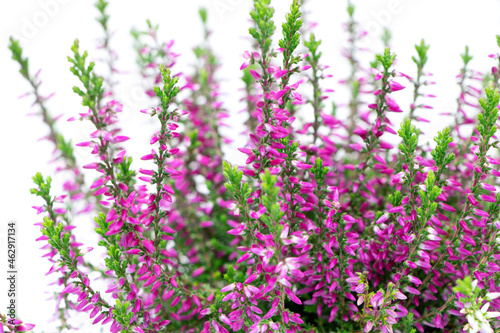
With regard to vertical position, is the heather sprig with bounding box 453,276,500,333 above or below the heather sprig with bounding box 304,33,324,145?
below

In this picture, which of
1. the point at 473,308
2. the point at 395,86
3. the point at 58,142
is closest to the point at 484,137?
the point at 395,86

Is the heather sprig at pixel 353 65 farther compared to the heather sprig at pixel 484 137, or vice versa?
the heather sprig at pixel 353 65

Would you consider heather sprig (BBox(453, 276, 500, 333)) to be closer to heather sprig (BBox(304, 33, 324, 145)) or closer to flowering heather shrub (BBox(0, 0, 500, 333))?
flowering heather shrub (BBox(0, 0, 500, 333))

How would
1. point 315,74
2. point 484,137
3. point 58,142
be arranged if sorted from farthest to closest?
1. point 58,142
2. point 315,74
3. point 484,137

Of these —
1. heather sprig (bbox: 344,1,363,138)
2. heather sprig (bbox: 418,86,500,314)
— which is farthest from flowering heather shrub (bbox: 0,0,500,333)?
heather sprig (bbox: 344,1,363,138)

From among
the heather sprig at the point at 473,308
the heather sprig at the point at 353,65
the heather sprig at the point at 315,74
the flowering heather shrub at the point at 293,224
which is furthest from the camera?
the heather sprig at the point at 353,65

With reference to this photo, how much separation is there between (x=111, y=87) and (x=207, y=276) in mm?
816

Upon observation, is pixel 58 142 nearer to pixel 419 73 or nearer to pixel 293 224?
pixel 293 224

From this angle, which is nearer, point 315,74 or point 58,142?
point 315,74

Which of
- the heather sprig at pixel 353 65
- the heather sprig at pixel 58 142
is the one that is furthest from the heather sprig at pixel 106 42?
the heather sprig at pixel 353 65

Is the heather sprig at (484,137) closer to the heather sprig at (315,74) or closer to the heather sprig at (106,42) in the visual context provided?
the heather sprig at (315,74)

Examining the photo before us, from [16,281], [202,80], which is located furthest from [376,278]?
[16,281]

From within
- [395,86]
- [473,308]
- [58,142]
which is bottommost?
[473,308]

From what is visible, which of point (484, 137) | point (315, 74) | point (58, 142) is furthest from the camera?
point (58, 142)
